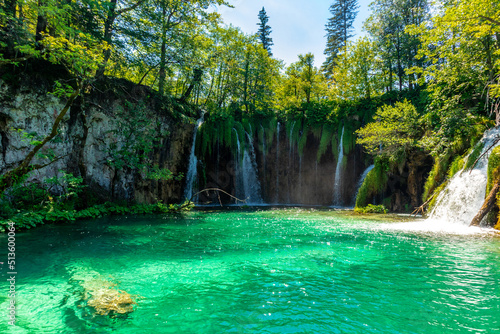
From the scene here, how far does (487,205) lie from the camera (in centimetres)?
823

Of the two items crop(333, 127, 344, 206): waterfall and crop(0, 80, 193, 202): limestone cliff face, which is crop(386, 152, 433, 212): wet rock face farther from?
crop(0, 80, 193, 202): limestone cliff face

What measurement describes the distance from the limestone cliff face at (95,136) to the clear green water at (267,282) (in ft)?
15.5

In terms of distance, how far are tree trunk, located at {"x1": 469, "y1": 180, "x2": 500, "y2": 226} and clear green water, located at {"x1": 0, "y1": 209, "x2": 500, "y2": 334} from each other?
1489 millimetres

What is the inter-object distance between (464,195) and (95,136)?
51.7 feet

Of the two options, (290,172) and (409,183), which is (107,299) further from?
(290,172)

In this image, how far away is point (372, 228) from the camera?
9172 millimetres

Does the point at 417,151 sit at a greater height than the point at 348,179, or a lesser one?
greater

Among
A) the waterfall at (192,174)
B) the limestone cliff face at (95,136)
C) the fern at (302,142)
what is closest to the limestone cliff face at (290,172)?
the fern at (302,142)

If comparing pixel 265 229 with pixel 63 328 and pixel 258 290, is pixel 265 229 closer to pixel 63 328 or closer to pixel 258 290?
pixel 258 290

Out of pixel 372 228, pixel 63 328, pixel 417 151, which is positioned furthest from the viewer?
pixel 417 151

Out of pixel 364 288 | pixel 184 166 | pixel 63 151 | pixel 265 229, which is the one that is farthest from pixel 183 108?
pixel 364 288

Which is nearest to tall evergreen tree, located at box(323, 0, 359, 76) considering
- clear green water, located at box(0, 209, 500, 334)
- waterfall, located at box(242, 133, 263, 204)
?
waterfall, located at box(242, 133, 263, 204)

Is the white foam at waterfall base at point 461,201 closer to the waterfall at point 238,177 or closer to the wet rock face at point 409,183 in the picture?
the wet rock face at point 409,183

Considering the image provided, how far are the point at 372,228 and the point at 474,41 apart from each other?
30.0 feet
